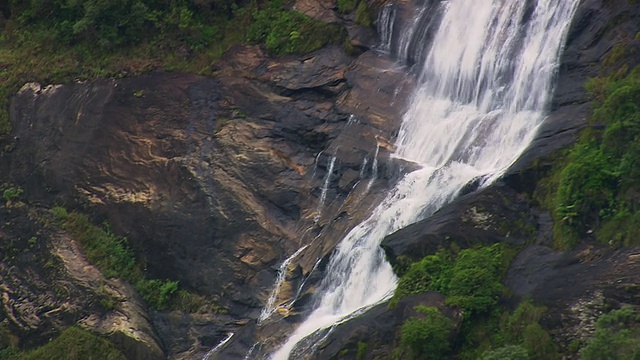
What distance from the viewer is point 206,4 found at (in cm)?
3228

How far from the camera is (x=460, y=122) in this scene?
2591 cm

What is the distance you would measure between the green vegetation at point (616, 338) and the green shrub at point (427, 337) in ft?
8.56

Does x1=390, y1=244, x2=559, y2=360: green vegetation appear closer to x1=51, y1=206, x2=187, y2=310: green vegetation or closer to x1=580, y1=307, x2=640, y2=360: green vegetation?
x1=580, y1=307, x2=640, y2=360: green vegetation

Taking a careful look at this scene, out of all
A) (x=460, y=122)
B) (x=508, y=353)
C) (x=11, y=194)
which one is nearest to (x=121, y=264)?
(x=11, y=194)

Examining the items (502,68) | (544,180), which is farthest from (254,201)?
(544,180)

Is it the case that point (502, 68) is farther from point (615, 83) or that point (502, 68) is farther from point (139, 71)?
point (139, 71)

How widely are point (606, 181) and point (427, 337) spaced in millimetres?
4025

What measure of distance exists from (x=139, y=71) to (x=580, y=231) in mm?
14676

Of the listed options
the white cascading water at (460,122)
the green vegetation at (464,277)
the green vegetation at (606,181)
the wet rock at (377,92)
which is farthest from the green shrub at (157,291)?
the green vegetation at (606,181)

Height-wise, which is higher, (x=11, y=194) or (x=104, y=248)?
(x=11, y=194)

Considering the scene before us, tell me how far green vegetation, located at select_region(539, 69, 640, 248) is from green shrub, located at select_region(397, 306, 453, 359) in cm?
245

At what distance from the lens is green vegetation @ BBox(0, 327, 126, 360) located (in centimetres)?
2692

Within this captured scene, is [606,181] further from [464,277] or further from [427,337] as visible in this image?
[427,337]

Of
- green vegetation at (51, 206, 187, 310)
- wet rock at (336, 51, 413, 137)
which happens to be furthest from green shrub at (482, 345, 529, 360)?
green vegetation at (51, 206, 187, 310)
